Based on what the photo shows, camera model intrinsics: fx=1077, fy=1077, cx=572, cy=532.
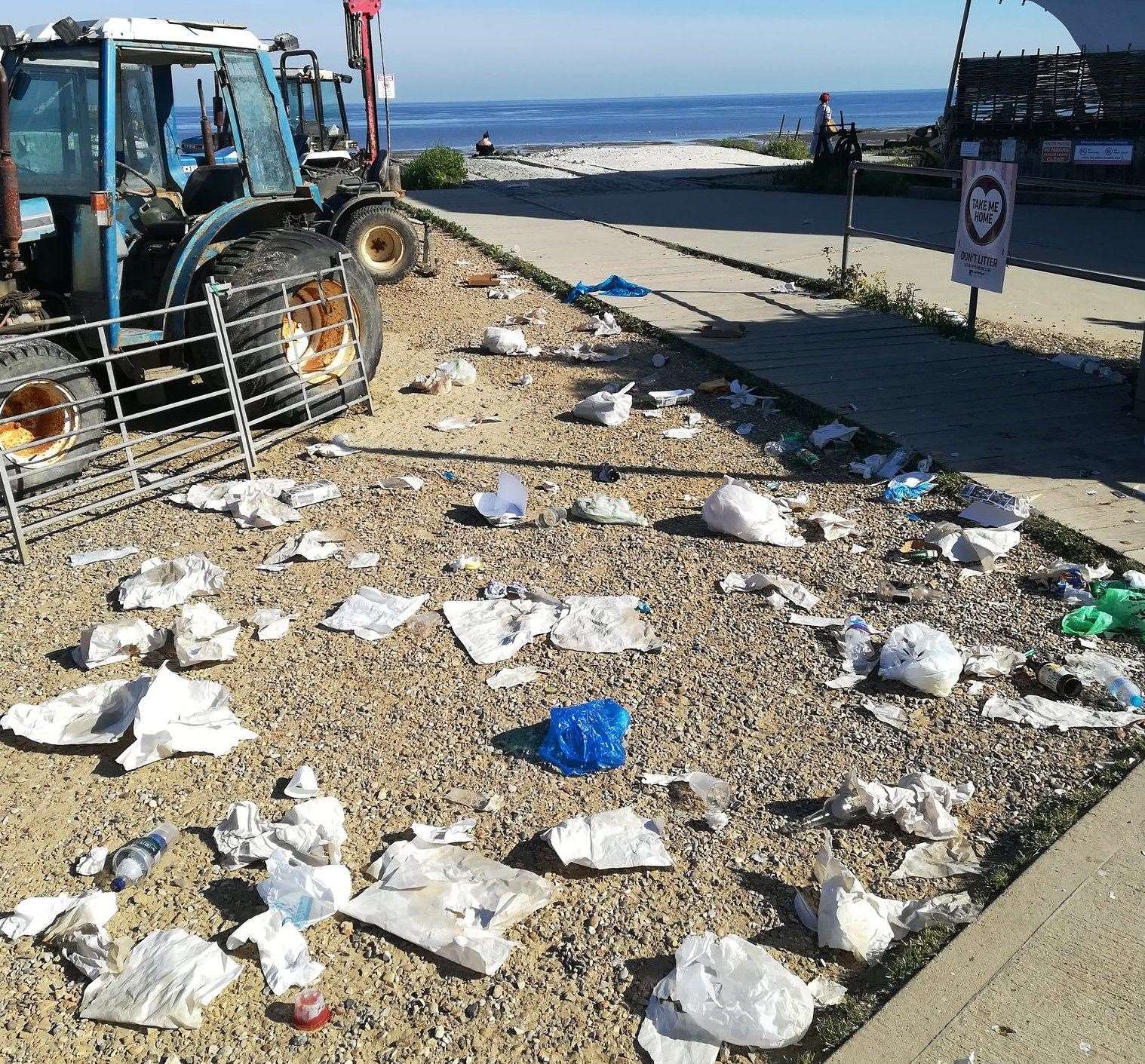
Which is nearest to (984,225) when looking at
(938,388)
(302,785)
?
(938,388)

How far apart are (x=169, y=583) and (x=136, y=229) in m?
2.96

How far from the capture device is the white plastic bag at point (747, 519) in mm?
5168

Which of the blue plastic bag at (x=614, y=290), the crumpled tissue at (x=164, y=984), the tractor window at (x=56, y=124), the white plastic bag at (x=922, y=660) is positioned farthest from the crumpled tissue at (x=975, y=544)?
the blue plastic bag at (x=614, y=290)

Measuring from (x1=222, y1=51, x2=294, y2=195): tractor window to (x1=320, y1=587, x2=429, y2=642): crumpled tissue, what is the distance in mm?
3765

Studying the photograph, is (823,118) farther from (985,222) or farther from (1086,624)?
(1086,624)

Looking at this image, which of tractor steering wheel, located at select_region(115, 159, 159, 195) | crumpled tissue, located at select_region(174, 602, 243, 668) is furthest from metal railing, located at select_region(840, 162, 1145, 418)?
tractor steering wheel, located at select_region(115, 159, 159, 195)

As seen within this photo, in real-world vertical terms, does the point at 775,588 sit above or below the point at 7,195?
below

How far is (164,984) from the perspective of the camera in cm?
264

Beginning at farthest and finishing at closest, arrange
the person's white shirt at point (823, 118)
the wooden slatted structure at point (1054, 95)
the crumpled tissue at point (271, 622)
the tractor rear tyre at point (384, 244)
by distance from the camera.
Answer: the person's white shirt at point (823, 118)
the wooden slatted structure at point (1054, 95)
the tractor rear tyre at point (384, 244)
the crumpled tissue at point (271, 622)

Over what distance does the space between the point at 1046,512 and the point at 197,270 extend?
5.04 meters

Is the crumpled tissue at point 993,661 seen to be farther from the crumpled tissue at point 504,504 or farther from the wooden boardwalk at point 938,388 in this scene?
the crumpled tissue at point 504,504

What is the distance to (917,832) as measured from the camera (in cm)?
316

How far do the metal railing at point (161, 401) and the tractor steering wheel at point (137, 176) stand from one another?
34.2 inches

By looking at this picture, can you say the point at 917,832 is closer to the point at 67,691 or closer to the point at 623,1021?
the point at 623,1021
